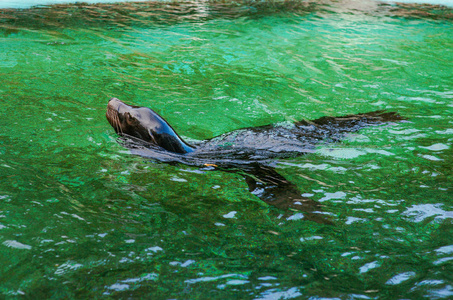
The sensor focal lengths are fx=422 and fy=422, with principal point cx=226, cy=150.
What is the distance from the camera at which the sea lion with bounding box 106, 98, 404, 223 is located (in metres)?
3.98

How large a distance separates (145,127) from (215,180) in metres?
1.12

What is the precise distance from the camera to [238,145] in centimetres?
485

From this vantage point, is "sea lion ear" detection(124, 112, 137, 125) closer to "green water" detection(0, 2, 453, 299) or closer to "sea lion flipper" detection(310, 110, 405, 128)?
"green water" detection(0, 2, 453, 299)

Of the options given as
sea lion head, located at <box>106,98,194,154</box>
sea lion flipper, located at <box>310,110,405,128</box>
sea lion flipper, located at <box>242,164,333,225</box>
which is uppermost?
sea lion head, located at <box>106,98,194,154</box>

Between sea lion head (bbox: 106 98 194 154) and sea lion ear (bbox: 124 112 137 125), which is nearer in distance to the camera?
sea lion head (bbox: 106 98 194 154)

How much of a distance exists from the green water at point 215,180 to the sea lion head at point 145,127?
0.23 m

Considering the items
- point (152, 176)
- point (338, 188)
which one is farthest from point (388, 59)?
point (152, 176)

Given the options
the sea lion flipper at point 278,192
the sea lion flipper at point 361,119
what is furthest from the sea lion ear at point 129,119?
the sea lion flipper at point 361,119

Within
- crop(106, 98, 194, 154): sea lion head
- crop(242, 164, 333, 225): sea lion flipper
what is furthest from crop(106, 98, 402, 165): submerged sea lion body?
crop(242, 164, 333, 225): sea lion flipper

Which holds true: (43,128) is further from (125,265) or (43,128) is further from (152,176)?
(125,265)

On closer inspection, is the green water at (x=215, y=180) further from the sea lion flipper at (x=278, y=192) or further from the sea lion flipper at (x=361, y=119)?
the sea lion flipper at (x=361, y=119)

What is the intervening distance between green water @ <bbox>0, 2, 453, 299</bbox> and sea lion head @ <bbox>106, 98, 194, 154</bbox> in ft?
0.75

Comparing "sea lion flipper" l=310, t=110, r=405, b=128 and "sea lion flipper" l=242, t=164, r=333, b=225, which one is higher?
"sea lion flipper" l=310, t=110, r=405, b=128

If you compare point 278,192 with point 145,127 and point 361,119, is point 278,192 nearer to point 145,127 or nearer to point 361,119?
point 145,127
